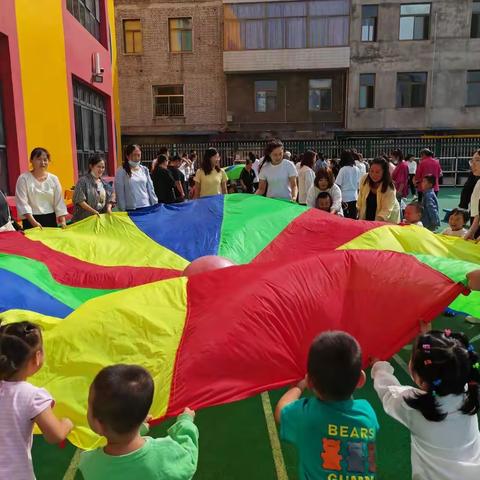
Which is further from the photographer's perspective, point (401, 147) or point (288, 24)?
point (288, 24)

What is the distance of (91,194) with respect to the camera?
5.10 metres

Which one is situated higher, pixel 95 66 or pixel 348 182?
pixel 95 66

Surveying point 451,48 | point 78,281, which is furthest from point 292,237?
point 451,48

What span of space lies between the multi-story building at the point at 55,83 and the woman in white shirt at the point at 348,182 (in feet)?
13.6

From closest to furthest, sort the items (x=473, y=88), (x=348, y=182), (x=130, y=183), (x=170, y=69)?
(x=130, y=183), (x=348, y=182), (x=473, y=88), (x=170, y=69)

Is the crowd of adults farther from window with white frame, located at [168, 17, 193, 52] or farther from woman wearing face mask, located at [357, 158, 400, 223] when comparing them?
window with white frame, located at [168, 17, 193, 52]

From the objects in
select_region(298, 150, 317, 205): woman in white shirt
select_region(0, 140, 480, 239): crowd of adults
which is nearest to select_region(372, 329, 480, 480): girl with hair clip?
select_region(0, 140, 480, 239): crowd of adults

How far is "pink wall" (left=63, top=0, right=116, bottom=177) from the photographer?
29.1 feet

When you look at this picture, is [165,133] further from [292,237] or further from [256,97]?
[292,237]

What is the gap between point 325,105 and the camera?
835 inches

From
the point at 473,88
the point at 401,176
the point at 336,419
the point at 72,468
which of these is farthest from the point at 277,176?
the point at 473,88

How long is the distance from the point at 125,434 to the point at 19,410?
17.7 inches

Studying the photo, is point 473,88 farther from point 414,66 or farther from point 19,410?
point 19,410

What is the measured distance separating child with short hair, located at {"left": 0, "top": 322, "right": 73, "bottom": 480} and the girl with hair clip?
3.95 feet
